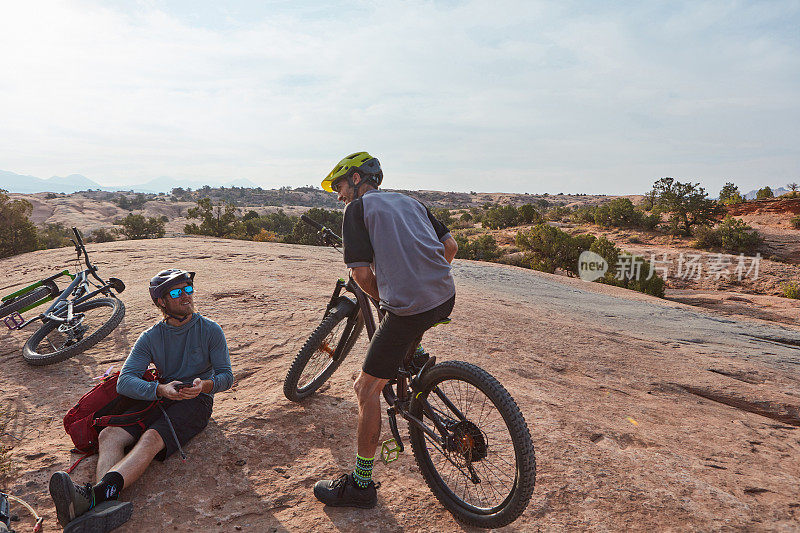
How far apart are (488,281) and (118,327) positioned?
11.4m

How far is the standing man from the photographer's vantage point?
8.89ft

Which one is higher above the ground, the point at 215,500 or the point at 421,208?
the point at 421,208

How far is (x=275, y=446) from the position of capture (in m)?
3.64

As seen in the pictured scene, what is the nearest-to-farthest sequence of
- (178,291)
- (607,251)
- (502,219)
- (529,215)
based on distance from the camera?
(178,291), (607,251), (529,215), (502,219)

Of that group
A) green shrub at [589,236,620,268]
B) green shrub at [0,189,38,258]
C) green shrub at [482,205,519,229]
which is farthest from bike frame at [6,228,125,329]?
green shrub at [482,205,519,229]

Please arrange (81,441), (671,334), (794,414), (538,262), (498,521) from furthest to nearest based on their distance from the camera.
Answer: (538,262) → (671,334) → (794,414) → (81,441) → (498,521)

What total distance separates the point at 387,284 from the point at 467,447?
1180 mm

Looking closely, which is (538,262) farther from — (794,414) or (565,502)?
(565,502)

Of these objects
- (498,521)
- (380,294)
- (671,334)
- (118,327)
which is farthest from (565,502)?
(671,334)

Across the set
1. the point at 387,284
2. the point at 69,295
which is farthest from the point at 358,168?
the point at 69,295

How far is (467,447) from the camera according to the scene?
280 cm

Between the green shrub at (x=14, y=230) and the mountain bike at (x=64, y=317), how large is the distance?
14186 millimetres

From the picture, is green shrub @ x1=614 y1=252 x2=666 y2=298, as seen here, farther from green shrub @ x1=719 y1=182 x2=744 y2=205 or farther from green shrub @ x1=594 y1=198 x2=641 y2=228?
green shrub @ x1=719 y1=182 x2=744 y2=205

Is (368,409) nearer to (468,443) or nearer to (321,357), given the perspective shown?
(468,443)
